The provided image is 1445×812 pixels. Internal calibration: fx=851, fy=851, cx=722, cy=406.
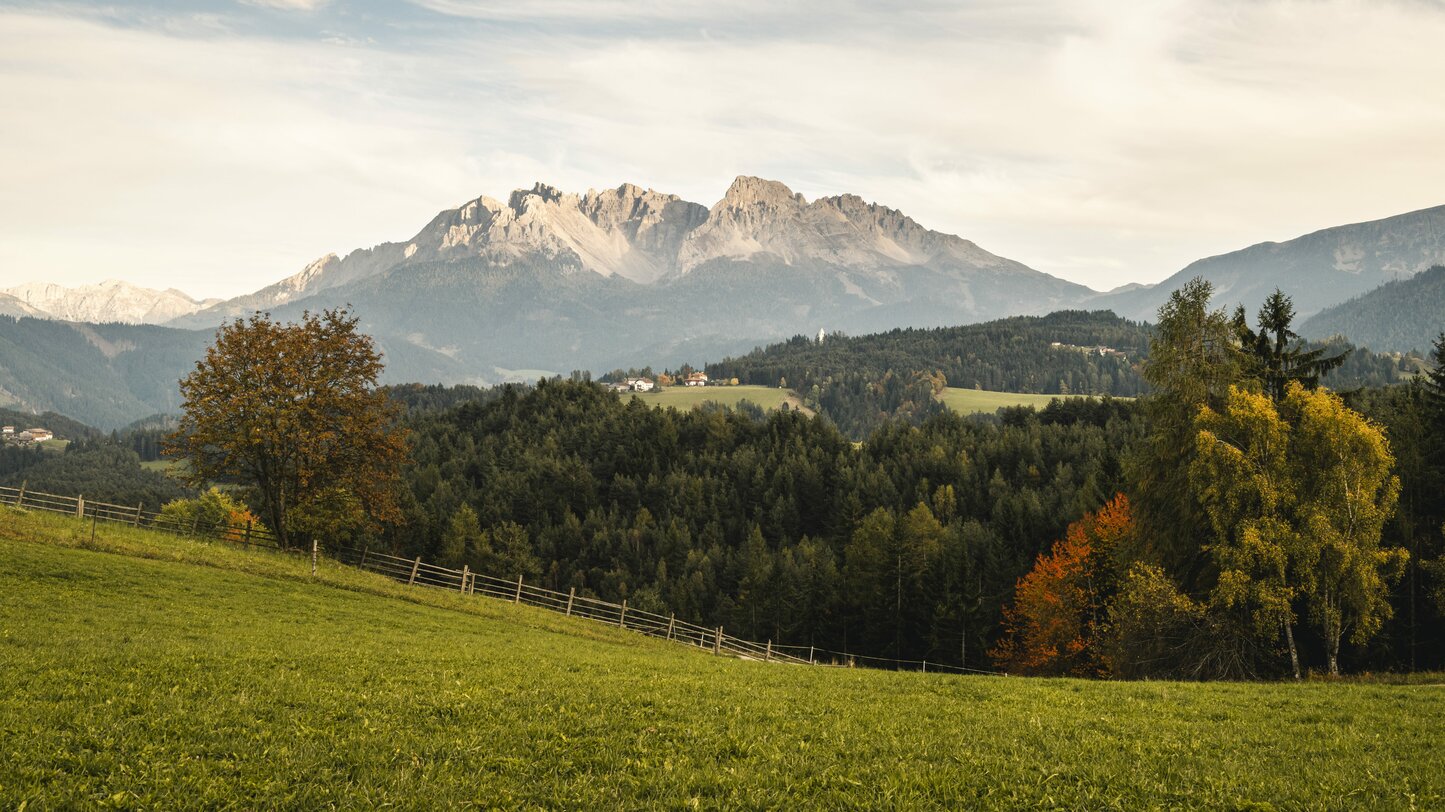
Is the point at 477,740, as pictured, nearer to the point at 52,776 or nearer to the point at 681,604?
the point at 52,776

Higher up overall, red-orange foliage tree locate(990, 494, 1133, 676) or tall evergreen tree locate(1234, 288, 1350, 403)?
tall evergreen tree locate(1234, 288, 1350, 403)

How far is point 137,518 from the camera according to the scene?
50094 mm

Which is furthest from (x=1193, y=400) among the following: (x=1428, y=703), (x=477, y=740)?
(x=477, y=740)

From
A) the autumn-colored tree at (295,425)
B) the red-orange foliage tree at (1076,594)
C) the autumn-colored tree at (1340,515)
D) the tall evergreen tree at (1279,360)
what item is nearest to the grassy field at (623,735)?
the autumn-colored tree at (1340,515)

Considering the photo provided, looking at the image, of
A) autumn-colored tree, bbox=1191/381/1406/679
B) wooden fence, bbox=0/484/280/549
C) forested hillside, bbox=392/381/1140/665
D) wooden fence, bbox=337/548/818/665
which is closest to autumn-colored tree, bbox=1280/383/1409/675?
autumn-colored tree, bbox=1191/381/1406/679

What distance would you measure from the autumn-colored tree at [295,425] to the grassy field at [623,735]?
990 inches

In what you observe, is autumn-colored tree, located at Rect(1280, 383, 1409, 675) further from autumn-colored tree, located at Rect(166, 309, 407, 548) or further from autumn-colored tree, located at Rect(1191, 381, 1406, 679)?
autumn-colored tree, located at Rect(166, 309, 407, 548)

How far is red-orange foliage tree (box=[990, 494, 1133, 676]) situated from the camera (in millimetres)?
56406

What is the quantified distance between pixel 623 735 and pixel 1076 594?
51.8m

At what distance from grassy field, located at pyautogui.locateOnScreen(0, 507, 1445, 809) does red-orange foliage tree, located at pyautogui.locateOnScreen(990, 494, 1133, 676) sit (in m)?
34.9

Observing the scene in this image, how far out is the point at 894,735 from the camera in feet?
48.2

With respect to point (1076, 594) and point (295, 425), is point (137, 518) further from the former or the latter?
point (1076, 594)

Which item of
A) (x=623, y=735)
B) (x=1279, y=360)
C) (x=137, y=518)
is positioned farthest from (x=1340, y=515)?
(x=137, y=518)

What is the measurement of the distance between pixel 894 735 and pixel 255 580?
33435mm
